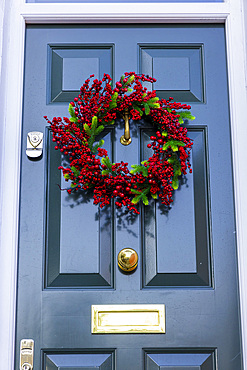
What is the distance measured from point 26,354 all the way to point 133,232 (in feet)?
1.94

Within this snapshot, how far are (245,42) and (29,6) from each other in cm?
90

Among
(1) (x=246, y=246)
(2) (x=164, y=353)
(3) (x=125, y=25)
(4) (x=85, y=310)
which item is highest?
(3) (x=125, y=25)

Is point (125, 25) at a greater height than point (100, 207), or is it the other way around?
point (125, 25)

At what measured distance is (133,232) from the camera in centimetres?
189

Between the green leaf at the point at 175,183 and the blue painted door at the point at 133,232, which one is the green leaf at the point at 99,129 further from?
the green leaf at the point at 175,183

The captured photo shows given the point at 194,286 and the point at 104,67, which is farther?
the point at 104,67

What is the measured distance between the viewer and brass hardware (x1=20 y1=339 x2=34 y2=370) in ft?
5.88

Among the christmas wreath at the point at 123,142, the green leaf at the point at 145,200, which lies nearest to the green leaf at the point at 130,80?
the christmas wreath at the point at 123,142

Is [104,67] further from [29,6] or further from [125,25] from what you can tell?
[29,6]

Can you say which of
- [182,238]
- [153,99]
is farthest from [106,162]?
[182,238]

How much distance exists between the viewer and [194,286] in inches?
73.2

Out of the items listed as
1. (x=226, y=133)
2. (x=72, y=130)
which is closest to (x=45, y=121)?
(x=72, y=130)

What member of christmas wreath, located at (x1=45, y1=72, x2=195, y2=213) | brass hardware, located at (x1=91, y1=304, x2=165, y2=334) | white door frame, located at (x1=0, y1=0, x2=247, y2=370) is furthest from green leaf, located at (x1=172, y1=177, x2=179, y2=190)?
brass hardware, located at (x1=91, y1=304, x2=165, y2=334)

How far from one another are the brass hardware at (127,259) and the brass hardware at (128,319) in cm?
14
